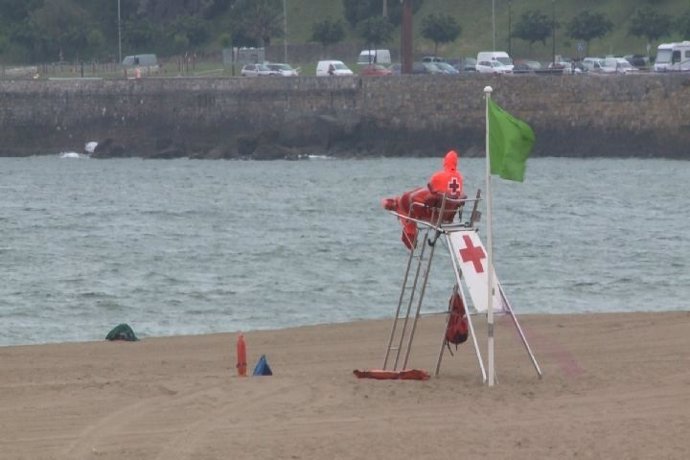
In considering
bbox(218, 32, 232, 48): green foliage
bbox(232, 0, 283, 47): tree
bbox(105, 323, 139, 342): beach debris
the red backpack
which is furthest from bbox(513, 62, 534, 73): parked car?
the red backpack

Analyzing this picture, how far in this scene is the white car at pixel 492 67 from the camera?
64037mm

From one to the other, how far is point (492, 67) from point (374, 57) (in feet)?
47.2

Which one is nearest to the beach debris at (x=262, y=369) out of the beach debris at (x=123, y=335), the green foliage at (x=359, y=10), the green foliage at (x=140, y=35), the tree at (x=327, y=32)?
the beach debris at (x=123, y=335)

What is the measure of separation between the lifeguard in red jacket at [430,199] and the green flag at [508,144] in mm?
342

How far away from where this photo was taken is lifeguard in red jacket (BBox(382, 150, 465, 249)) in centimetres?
1190

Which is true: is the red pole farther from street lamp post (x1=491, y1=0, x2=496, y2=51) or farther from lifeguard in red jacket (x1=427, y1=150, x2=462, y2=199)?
lifeguard in red jacket (x1=427, y1=150, x2=462, y2=199)

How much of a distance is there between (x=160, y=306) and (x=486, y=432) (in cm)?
1144

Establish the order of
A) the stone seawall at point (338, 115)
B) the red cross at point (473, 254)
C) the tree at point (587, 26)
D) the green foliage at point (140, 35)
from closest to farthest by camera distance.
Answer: the red cross at point (473, 254)
the stone seawall at point (338, 115)
the tree at point (587, 26)
the green foliage at point (140, 35)

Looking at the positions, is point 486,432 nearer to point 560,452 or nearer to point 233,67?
point 560,452

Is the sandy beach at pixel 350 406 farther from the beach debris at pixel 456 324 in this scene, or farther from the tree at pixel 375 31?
the tree at pixel 375 31

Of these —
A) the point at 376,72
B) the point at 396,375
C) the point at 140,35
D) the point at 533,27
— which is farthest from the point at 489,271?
the point at 140,35

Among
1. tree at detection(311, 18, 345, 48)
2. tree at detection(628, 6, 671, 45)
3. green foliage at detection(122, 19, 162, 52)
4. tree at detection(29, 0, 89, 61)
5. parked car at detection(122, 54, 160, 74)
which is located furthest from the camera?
green foliage at detection(122, 19, 162, 52)

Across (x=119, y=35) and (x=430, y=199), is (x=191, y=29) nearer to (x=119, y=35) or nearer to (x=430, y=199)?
(x=119, y=35)

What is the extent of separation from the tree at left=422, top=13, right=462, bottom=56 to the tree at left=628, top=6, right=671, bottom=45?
357 inches
